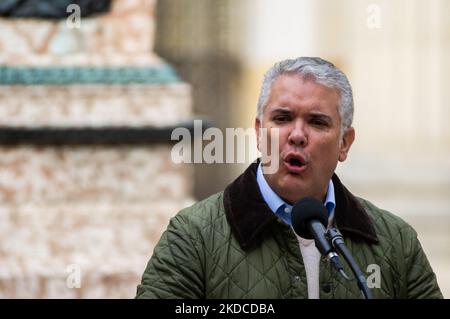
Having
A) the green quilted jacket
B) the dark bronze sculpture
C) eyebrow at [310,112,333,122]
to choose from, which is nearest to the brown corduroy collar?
the green quilted jacket

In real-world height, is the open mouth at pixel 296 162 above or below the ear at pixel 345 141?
below

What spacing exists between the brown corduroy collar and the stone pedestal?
3.18 metres

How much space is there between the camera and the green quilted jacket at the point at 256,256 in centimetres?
271

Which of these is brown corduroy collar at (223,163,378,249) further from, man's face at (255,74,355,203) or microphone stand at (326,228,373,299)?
microphone stand at (326,228,373,299)

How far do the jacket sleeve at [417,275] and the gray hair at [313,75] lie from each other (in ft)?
1.25

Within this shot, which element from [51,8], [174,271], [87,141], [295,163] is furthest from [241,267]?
[51,8]

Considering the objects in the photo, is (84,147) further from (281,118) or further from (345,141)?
(281,118)

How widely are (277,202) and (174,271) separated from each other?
33 centimetres

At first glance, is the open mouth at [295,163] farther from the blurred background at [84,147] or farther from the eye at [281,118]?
the blurred background at [84,147]

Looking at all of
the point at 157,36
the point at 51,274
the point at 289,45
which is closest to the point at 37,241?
the point at 51,274

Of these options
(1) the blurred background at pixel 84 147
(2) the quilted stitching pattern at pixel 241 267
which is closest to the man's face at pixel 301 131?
(2) the quilted stitching pattern at pixel 241 267

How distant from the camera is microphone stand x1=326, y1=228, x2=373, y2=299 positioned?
2412 mm

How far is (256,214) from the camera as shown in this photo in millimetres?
2816

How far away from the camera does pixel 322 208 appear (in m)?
2.60
